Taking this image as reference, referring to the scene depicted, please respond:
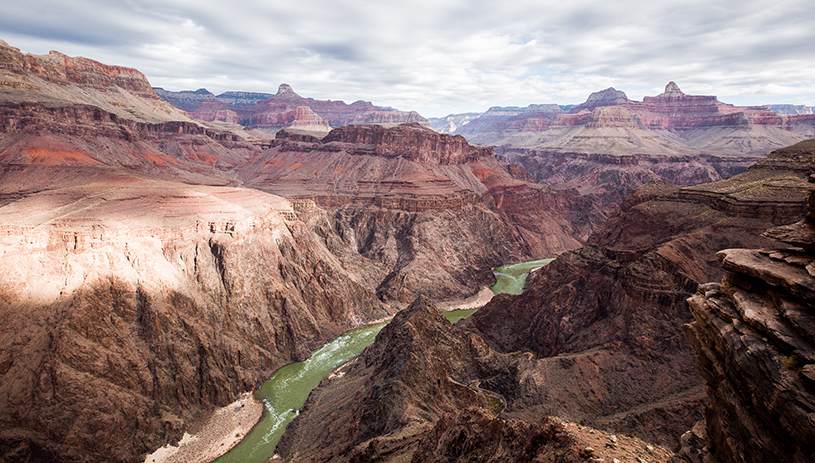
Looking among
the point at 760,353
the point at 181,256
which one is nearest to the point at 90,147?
the point at 181,256

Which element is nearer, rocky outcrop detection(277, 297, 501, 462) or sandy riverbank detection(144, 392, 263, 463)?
rocky outcrop detection(277, 297, 501, 462)

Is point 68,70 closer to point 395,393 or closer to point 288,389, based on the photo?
point 288,389

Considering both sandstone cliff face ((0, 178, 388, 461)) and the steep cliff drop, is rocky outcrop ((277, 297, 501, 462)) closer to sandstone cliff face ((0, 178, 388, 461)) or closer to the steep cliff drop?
sandstone cliff face ((0, 178, 388, 461))

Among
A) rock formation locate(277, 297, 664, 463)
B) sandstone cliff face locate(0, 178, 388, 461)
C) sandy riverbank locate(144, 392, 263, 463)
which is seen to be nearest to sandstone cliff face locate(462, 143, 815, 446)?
rock formation locate(277, 297, 664, 463)

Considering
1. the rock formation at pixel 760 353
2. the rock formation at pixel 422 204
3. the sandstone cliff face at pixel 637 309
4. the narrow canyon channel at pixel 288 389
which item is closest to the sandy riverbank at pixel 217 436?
the narrow canyon channel at pixel 288 389

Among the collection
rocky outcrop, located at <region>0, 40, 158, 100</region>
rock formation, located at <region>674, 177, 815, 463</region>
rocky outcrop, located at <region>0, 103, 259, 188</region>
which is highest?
rocky outcrop, located at <region>0, 40, 158, 100</region>

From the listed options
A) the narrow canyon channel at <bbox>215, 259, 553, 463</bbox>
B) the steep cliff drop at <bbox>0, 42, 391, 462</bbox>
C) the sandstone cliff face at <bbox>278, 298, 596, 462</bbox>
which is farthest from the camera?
the narrow canyon channel at <bbox>215, 259, 553, 463</bbox>

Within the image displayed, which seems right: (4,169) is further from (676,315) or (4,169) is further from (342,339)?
(676,315)

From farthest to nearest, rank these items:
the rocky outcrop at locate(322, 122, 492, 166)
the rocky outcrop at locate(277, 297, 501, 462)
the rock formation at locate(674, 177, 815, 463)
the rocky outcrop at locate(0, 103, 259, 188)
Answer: the rocky outcrop at locate(322, 122, 492, 166)
the rocky outcrop at locate(0, 103, 259, 188)
the rocky outcrop at locate(277, 297, 501, 462)
the rock formation at locate(674, 177, 815, 463)
